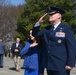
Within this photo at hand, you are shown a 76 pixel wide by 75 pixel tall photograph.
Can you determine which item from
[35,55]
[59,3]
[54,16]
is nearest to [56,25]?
[54,16]

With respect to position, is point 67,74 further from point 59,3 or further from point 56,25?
point 59,3

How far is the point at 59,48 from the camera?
18.8ft

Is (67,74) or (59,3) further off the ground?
(59,3)

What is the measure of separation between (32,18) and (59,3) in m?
2.49

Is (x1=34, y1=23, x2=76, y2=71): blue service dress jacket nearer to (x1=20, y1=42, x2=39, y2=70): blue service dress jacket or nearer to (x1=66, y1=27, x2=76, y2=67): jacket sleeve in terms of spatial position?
(x1=66, y1=27, x2=76, y2=67): jacket sleeve

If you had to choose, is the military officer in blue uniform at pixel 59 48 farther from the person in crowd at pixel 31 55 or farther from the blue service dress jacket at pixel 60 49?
the person in crowd at pixel 31 55

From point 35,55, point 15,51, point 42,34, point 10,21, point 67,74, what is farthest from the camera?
point 10,21

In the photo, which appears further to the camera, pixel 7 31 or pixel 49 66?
pixel 7 31

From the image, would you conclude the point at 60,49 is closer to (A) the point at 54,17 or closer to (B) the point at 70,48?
(B) the point at 70,48

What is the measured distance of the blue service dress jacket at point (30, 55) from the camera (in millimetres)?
7199

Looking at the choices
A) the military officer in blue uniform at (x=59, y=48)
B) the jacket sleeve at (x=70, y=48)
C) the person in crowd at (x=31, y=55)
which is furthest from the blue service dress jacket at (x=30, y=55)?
the jacket sleeve at (x=70, y=48)

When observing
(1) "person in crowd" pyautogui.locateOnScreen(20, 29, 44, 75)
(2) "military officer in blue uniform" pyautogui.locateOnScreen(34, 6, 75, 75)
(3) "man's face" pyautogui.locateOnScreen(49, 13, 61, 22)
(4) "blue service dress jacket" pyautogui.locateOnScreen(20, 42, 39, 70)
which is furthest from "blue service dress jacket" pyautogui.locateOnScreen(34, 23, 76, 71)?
(4) "blue service dress jacket" pyautogui.locateOnScreen(20, 42, 39, 70)

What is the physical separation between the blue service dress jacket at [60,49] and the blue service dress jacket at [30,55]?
1354 mm

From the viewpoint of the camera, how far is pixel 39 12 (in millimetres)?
26312
